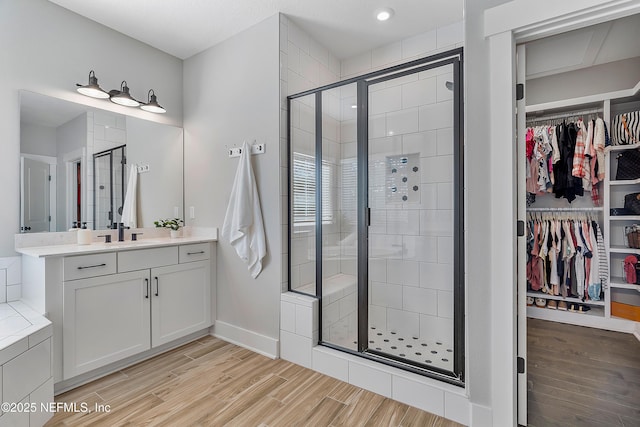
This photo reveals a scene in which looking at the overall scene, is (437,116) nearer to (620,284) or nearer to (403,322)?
(403,322)

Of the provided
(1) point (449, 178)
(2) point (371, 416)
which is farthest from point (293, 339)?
(1) point (449, 178)

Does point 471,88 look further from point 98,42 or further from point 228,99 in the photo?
point 98,42

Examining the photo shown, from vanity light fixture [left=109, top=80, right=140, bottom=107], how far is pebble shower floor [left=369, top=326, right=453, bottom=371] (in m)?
2.79

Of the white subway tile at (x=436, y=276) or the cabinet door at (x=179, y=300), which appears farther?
the cabinet door at (x=179, y=300)

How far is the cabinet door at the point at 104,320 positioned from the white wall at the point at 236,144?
0.69 m

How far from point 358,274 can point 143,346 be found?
1.74m

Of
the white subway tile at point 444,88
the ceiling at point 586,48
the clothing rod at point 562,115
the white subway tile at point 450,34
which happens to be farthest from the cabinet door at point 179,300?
the clothing rod at point 562,115

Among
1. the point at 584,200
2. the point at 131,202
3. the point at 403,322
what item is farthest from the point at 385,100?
the point at 584,200

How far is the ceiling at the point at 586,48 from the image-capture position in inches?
88.1

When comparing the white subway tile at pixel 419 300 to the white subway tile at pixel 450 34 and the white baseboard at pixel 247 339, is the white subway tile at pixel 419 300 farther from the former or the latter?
the white subway tile at pixel 450 34

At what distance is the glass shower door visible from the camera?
78.0 inches

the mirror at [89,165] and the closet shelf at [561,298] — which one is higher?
the mirror at [89,165]

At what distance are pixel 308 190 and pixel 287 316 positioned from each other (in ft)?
3.36

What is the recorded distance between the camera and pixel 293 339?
232cm
